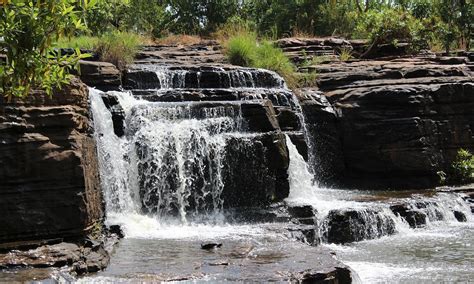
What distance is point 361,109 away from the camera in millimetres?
14898

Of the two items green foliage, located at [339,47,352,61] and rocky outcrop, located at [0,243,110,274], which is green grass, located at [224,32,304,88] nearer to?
green foliage, located at [339,47,352,61]

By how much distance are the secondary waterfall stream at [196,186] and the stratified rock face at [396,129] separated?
8.18ft

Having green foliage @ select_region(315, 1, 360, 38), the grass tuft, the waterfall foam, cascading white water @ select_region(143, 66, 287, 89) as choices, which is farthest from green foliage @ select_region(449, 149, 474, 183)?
green foliage @ select_region(315, 1, 360, 38)

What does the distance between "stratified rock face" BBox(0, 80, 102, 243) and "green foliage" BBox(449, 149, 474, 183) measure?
8891mm

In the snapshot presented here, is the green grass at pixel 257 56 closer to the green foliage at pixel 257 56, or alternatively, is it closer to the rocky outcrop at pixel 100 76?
the green foliage at pixel 257 56

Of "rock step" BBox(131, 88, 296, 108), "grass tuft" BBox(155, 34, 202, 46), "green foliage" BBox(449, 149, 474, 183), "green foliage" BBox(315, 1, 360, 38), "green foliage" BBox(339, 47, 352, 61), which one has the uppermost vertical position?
"green foliage" BBox(315, 1, 360, 38)

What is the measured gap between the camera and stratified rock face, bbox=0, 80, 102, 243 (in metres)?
8.23

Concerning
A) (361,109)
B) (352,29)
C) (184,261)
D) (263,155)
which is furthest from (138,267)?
(352,29)

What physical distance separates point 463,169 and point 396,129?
1680 millimetres

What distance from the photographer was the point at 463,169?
14.8 m

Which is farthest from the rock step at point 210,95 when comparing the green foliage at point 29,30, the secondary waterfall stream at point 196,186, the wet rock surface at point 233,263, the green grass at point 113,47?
the green foliage at point 29,30

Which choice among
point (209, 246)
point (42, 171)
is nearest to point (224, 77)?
point (42, 171)

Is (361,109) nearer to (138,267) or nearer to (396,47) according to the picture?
(396,47)

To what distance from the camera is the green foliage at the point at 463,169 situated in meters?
14.7
